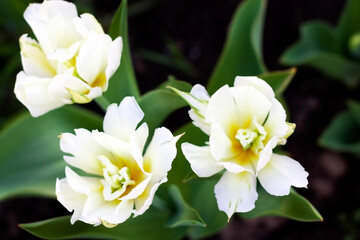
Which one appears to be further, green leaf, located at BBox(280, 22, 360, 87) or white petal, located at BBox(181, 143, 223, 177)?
green leaf, located at BBox(280, 22, 360, 87)

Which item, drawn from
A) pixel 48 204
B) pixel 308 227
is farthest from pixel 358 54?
pixel 48 204

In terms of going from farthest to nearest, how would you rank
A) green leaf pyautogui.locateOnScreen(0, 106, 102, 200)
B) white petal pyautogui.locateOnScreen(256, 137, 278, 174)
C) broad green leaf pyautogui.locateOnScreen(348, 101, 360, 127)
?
1. broad green leaf pyautogui.locateOnScreen(348, 101, 360, 127)
2. green leaf pyautogui.locateOnScreen(0, 106, 102, 200)
3. white petal pyautogui.locateOnScreen(256, 137, 278, 174)

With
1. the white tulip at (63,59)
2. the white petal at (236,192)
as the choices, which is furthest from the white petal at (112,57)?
the white petal at (236,192)

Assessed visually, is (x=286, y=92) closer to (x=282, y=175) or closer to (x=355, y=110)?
(x=355, y=110)

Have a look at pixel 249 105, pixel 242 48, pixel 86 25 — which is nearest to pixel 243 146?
pixel 249 105

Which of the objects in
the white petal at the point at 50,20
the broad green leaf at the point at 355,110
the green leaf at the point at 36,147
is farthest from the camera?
the broad green leaf at the point at 355,110

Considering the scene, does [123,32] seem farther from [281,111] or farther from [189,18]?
[189,18]

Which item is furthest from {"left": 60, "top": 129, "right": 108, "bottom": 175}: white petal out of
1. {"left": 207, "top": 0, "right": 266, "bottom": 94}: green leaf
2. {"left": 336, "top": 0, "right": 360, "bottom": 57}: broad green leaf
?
{"left": 336, "top": 0, "right": 360, "bottom": 57}: broad green leaf

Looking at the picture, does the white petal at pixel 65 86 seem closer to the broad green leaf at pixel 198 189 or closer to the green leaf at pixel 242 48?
the broad green leaf at pixel 198 189

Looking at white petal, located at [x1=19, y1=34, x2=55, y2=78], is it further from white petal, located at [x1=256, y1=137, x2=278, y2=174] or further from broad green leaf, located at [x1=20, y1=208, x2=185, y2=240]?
white petal, located at [x1=256, y1=137, x2=278, y2=174]
